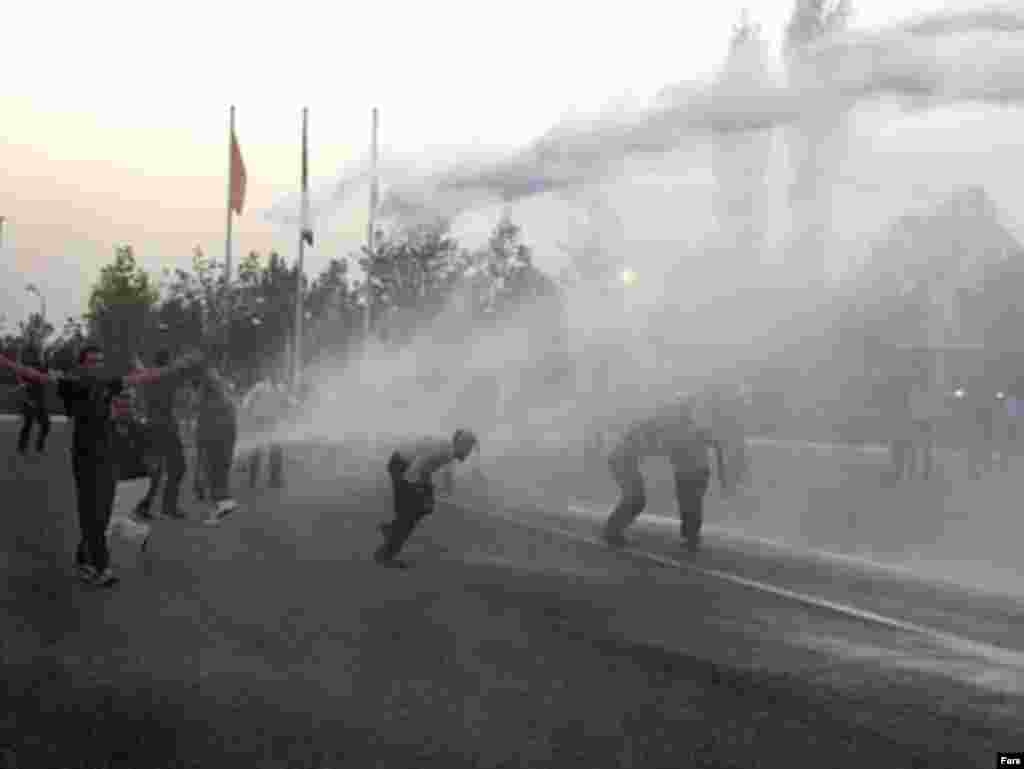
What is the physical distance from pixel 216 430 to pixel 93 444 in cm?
742

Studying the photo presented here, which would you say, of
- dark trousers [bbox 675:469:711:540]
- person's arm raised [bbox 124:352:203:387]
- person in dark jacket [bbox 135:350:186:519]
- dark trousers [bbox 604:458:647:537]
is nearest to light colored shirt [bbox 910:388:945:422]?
dark trousers [bbox 604:458:647:537]

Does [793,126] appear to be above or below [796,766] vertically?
above

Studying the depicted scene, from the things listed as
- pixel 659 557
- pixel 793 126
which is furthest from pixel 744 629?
pixel 793 126

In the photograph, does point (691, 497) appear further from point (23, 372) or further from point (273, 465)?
point (273, 465)

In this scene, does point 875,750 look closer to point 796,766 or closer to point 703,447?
point 796,766

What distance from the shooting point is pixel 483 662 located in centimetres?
896

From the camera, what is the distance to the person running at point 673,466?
57.5 feet

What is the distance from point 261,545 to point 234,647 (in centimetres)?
660

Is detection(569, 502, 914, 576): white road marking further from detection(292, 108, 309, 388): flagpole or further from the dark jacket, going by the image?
detection(292, 108, 309, 388): flagpole

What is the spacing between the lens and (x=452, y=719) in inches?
287

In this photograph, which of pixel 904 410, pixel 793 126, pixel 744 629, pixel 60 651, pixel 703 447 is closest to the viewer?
pixel 60 651

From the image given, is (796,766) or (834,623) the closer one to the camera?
(796,766)

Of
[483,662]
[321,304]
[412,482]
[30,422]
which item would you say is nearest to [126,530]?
[412,482]

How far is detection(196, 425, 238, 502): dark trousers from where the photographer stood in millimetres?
18609
